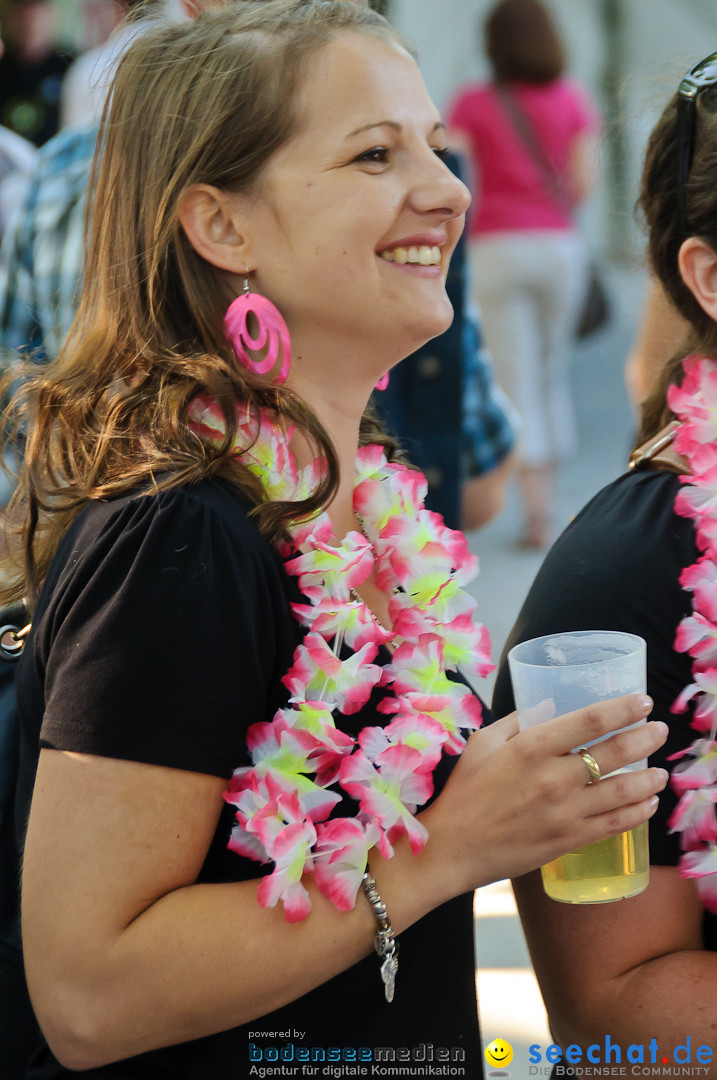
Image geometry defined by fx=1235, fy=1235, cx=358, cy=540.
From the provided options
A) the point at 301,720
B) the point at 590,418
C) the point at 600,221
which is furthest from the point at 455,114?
the point at 600,221

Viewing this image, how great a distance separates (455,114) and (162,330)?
431cm

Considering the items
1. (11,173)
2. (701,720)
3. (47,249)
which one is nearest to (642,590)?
(701,720)

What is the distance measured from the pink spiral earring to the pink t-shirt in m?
4.20

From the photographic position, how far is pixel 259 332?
1.48 m

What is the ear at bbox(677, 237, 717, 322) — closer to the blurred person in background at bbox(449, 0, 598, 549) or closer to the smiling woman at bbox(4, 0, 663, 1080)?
the smiling woman at bbox(4, 0, 663, 1080)

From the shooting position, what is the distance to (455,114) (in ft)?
17.8

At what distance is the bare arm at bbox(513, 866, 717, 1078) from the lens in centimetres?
139

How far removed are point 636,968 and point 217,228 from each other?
3.31 feet

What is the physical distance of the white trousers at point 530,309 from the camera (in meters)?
5.54

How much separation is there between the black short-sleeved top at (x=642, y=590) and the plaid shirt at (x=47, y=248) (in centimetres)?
137

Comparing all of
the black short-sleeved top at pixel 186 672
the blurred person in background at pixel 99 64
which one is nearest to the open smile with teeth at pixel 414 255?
the black short-sleeved top at pixel 186 672

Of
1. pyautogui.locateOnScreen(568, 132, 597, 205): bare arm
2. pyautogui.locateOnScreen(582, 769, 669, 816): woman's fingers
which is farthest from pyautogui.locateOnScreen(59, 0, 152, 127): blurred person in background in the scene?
pyautogui.locateOnScreen(568, 132, 597, 205): bare arm

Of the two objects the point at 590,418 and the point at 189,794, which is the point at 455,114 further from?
the point at 189,794

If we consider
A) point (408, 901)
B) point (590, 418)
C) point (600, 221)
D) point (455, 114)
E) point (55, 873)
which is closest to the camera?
point (55, 873)
